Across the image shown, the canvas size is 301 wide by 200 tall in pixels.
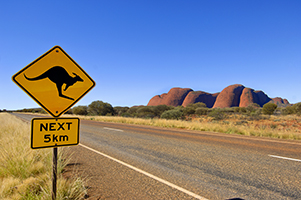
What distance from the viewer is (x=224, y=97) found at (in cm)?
9675

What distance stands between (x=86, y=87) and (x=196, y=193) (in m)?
2.61

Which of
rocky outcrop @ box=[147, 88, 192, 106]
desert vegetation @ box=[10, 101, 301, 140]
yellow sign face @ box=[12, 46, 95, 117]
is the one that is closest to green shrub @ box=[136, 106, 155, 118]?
desert vegetation @ box=[10, 101, 301, 140]

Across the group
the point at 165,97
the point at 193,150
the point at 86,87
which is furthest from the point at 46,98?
the point at 165,97

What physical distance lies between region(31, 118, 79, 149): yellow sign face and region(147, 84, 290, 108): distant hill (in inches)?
3775

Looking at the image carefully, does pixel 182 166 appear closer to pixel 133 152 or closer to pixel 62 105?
pixel 133 152

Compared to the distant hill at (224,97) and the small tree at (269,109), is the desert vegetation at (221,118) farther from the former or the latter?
the distant hill at (224,97)

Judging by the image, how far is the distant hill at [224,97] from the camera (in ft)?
303

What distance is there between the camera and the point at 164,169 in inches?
178

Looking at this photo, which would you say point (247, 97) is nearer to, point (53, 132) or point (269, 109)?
point (269, 109)

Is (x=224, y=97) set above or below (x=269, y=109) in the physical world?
above

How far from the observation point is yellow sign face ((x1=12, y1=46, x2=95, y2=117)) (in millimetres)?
2264

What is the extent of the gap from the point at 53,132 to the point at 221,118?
26134mm

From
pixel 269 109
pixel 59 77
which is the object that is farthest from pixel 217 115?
pixel 59 77

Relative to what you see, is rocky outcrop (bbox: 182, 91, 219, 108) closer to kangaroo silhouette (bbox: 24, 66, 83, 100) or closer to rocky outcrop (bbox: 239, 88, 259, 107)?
rocky outcrop (bbox: 239, 88, 259, 107)
